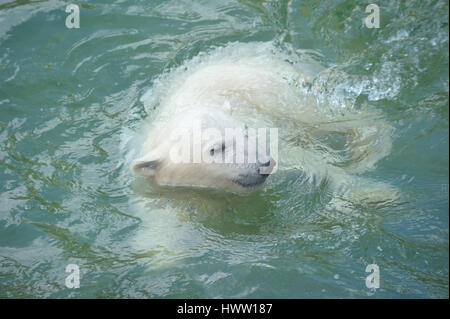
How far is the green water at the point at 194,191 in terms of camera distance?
138 inches

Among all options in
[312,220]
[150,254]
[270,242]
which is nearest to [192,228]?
[150,254]

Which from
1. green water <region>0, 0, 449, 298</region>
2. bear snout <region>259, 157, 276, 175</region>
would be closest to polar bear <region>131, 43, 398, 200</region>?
bear snout <region>259, 157, 276, 175</region>

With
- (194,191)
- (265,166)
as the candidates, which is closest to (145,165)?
(194,191)

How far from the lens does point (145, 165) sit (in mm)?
4043

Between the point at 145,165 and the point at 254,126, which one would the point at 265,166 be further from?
the point at 145,165

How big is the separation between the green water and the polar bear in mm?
180

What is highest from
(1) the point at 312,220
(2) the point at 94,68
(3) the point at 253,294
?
(2) the point at 94,68

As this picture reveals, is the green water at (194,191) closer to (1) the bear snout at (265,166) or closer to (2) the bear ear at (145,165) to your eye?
(2) the bear ear at (145,165)

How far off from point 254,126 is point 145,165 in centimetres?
107

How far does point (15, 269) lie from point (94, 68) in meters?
2.55

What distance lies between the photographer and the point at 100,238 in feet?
13.0
